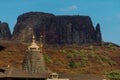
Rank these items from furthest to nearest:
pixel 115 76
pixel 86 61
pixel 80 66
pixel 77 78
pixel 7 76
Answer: pixel 86 61 → pixel 80 66 → pixel 115 76 → pixel 77 78 → pixel 7 76

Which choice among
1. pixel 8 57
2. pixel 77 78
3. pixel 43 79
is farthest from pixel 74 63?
pixel 43 79

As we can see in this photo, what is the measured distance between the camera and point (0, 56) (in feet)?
637

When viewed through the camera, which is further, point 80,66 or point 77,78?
point 80,66

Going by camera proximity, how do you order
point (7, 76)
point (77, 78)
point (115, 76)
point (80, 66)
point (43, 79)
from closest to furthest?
point (7, 76) < point (43, 79) < point (77, 78) < point (115, 76) < point (80, 66)

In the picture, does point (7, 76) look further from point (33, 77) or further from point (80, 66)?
point (80, 66)

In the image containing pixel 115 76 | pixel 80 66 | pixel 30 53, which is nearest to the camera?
pixel 30 53

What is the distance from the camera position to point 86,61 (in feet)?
654

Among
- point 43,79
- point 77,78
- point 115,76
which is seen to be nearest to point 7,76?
point 43,79

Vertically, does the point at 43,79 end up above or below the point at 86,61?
below

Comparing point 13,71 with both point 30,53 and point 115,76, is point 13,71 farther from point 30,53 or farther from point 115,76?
point 115,76

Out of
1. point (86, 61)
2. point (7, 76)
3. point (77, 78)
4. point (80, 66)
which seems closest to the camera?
point (7, 76)

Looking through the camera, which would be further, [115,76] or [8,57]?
[8,57]

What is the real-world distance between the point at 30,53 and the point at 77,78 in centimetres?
1469

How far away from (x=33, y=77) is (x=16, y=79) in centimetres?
186
